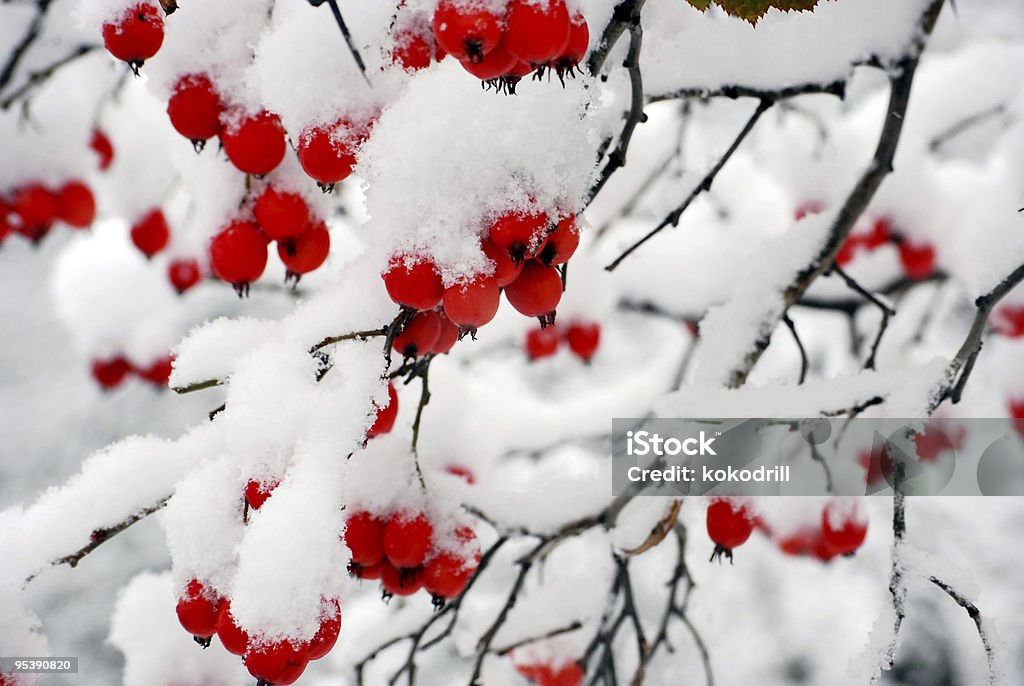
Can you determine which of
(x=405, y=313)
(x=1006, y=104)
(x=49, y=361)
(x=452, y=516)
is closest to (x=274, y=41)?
(x=405, y=313)

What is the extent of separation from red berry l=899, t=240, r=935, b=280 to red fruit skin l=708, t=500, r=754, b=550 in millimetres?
1323

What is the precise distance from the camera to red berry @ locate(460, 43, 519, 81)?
→ 68cm

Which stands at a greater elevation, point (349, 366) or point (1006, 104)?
point (1006, 104)

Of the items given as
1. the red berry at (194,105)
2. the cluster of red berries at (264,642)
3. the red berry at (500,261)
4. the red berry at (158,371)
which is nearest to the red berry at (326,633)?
the cluster of red berries at (264,642)

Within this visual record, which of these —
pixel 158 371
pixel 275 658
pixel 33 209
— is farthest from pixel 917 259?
pixel 33 209

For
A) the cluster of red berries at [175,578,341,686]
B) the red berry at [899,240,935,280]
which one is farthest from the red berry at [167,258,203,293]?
the red berry at [899,240,935,280]

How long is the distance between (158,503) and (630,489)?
71 cm

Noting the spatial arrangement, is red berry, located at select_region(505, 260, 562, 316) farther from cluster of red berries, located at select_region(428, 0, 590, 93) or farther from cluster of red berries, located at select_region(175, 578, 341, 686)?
cluster of red berries, located at select_region(175, 578, 341, 686)

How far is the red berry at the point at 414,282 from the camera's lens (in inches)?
29.1

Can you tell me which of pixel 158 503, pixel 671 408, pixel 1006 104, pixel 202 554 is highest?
pixel 1006 104

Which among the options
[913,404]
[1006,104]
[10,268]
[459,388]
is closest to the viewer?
[913,404]

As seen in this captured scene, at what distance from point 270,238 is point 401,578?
0.52 meters

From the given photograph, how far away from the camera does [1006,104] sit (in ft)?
7.23

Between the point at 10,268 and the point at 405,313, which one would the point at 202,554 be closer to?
the point at 405,313
